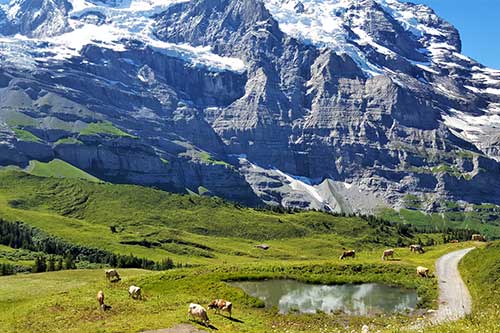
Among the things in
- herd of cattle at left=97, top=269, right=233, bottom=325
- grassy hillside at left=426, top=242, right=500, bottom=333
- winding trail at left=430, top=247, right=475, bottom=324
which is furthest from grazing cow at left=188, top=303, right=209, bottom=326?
grassy hillside at left=426, top=242, right=500, bottom=333

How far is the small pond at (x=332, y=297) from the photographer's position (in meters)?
58.9

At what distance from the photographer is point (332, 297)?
65.2 m

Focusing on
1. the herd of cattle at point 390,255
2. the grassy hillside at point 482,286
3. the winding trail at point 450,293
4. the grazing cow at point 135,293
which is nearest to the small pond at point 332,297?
the winding trail at point 450,293

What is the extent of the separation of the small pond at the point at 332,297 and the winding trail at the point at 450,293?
3539mm

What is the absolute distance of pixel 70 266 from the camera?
451ft

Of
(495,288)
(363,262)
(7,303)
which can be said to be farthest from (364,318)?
(7,303)

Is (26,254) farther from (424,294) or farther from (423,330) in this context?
(423,330)

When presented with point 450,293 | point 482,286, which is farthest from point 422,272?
point 482,286

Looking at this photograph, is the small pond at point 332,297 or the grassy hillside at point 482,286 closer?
the grassy hillside at point 482,286

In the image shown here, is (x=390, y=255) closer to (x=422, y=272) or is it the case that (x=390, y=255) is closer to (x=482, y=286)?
(x=422, y=272)

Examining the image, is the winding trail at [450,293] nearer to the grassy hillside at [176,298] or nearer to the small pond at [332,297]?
the grassy hillside at [176,298]

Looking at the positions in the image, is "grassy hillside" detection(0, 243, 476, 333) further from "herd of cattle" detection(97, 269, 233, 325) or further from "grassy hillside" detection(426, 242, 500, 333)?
"grassy hillside" detection(426, 242, 500, 333)

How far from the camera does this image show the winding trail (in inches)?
2068

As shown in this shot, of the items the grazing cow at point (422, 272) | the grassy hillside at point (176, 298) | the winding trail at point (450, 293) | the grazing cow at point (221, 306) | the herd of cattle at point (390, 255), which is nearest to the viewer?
the grassy hillside at point (176, 298)
